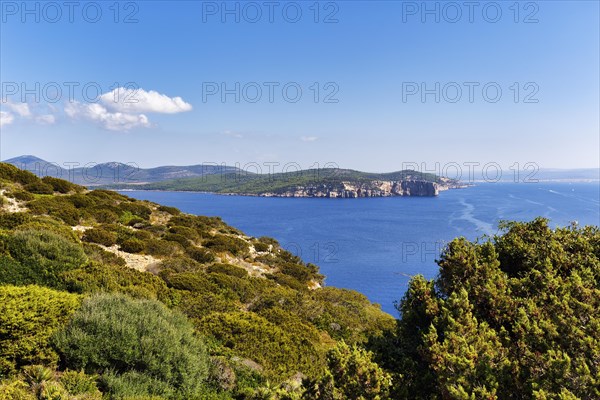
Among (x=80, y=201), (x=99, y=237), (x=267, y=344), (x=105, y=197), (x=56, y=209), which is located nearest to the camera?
(x=267, y=344)

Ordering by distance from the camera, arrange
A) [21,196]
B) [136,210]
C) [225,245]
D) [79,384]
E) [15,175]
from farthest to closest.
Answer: [15,175] → [136,210] → [225,245] → [21,196] → [79,384]

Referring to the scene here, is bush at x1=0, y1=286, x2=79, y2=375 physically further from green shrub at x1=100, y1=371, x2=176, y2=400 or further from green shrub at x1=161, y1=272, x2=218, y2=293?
green shrub at x1=161, y1=272, x2=218, y2=293

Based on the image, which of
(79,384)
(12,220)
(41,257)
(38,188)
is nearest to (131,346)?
(79,384)

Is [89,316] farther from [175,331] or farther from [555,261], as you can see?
[555,261]

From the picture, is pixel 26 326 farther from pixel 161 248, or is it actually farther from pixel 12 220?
pixel 12 220

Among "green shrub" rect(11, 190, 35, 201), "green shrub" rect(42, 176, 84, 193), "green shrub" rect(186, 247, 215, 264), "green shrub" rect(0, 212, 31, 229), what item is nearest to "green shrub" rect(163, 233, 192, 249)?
"green shrub" rect(186, 247, 215, 264)
